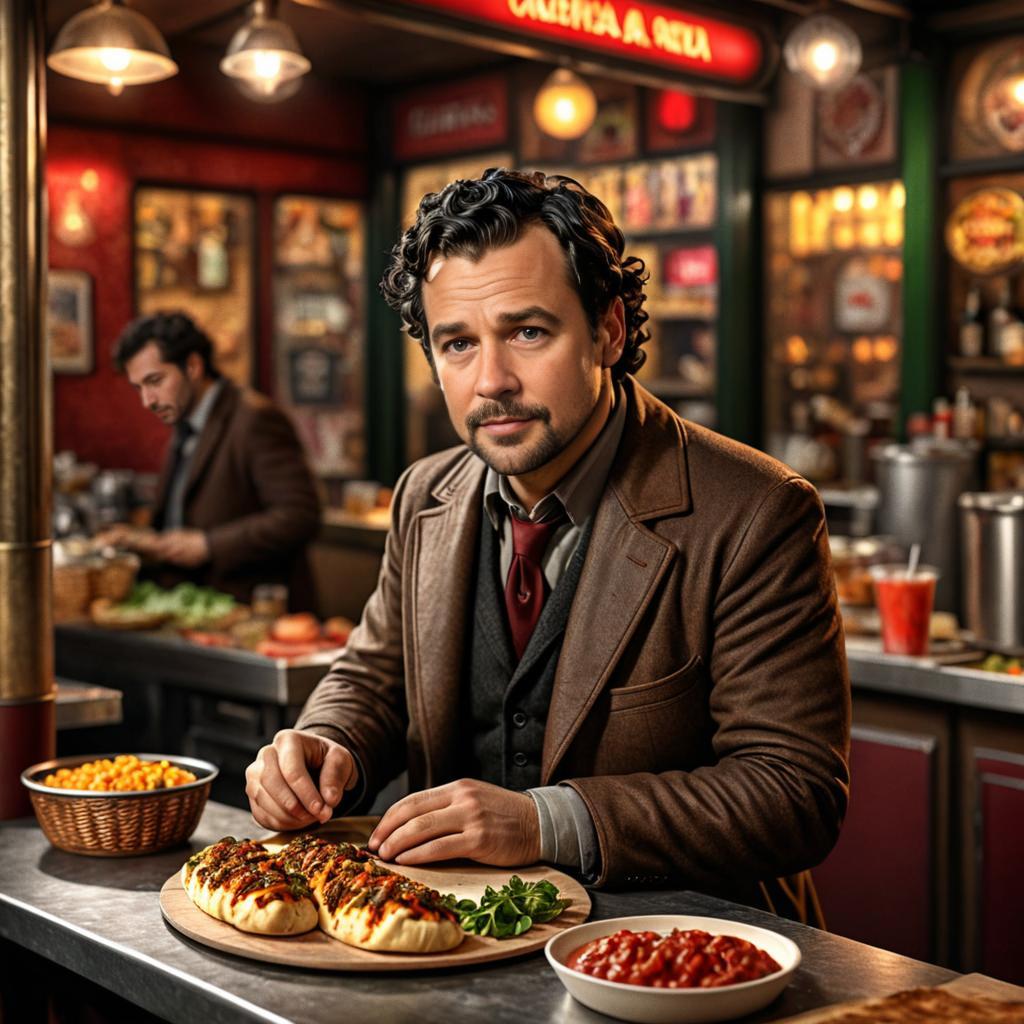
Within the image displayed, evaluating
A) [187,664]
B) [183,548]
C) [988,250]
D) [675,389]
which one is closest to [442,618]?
[187,664]

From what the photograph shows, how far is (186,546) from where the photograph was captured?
17.5 ft

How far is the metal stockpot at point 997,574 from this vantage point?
4.20 meters

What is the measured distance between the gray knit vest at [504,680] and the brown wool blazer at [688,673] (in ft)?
0.10

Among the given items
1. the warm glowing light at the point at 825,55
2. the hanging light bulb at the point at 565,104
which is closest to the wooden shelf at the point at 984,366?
the hanging light bulb at the point at 565,104

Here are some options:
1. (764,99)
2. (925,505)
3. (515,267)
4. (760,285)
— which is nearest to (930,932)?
(925,505)

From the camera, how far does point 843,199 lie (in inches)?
301

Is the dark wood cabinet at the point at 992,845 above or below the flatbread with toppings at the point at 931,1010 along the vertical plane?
below

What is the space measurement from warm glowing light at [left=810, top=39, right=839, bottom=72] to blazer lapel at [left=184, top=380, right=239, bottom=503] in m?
2.38

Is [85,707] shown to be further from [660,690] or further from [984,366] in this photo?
[984,366]

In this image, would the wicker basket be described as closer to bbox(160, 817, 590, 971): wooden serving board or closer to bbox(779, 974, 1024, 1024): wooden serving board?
bbox(160, 817, 590, 971): wooden serving board

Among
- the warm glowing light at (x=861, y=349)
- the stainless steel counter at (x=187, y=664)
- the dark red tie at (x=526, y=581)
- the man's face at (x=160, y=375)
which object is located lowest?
the stainless steel counter at (x=187, y=664)

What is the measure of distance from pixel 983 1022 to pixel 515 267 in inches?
47.8

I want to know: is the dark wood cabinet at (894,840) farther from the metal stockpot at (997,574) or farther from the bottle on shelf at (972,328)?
the bottle on shelf at (972,328)

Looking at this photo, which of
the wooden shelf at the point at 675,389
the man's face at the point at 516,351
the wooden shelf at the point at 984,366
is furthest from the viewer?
the wooden shelf at the point at 675,389
